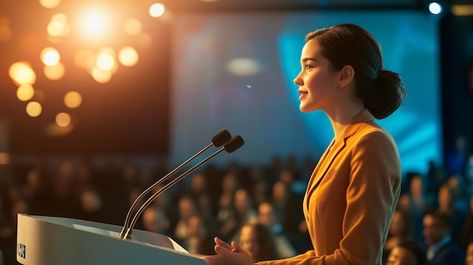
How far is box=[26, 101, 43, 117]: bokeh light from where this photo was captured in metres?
12.0

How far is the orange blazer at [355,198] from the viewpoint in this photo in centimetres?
145

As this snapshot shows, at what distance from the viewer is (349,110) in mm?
1618

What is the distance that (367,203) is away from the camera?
145 centimetres

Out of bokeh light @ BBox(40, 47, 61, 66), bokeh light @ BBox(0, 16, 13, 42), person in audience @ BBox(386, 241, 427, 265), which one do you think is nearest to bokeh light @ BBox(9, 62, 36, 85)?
bokeh light @ BBox(40, 47, 61, 66)

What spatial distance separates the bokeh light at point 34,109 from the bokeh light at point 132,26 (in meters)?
3.52

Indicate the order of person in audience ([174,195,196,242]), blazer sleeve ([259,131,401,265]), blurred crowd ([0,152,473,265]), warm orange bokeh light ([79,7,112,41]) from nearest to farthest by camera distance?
1. blazer sleeve ([259,131,401,265])
2. blurred crowd ([0,152,473,265])
3. person in audience ([174,195,196,242])
4. warm orange bokeh light ([79,7,112,41])

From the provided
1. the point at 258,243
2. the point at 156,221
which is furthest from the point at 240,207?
the point at 258,243

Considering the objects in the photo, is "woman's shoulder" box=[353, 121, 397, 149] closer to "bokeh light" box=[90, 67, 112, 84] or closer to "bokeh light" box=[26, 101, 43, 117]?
"bokeh light" box=[90, 67, 112, 84]

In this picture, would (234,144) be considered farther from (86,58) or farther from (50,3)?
(50,3)

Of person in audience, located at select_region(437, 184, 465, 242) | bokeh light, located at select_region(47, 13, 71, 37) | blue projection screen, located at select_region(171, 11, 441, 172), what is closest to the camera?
person in audience, located at select_region(437, 184, 465, 242)

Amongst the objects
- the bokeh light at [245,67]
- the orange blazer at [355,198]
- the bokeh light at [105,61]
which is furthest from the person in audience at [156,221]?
the orange blazer at [355,198]

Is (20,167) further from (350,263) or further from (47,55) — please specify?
(350,263)

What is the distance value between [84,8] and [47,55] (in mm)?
648

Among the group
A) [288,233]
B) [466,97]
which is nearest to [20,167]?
[288,233]
